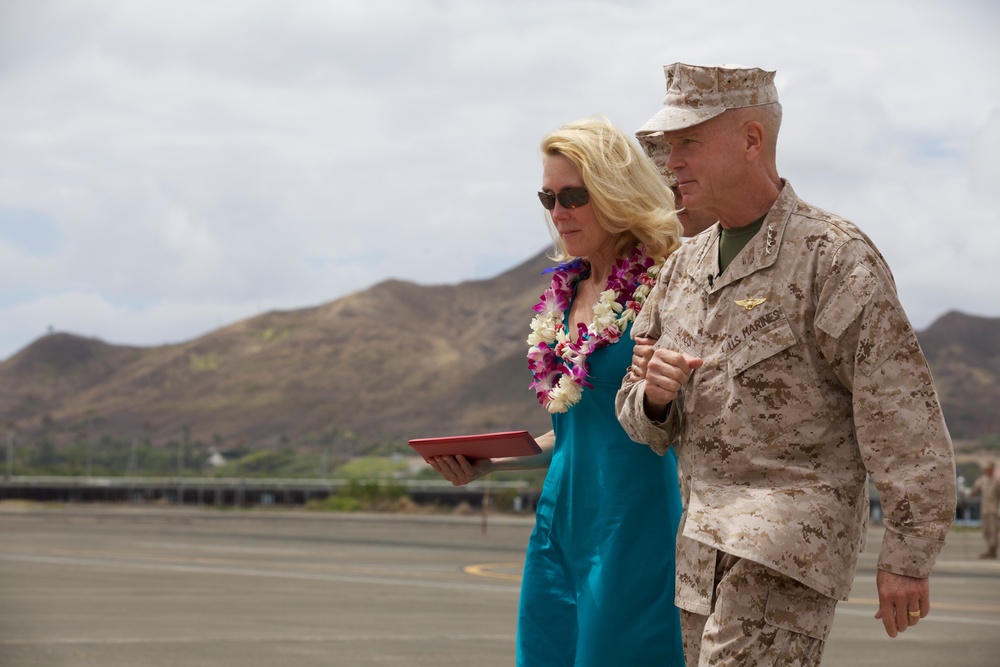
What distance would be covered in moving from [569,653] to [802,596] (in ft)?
4.06

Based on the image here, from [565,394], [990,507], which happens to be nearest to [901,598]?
[565,394]

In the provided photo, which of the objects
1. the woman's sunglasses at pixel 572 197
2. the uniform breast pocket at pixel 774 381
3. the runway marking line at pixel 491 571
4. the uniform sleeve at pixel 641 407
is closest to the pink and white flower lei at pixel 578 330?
the woman's sunglasses at pixel 572 197

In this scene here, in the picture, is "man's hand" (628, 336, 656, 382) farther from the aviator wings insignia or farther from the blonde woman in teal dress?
the blonde woman in teal dress

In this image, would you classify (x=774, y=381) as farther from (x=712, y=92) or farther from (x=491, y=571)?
(x=491, y=571)

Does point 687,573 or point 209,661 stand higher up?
point 687,573

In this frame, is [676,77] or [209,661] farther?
[209,661]

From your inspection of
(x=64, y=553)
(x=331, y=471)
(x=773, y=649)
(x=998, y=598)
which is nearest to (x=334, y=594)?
(x=998, y=598)

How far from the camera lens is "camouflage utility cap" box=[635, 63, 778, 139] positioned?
147 inches

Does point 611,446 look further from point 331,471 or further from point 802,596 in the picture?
point 331,471

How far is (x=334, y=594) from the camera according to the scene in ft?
50.8

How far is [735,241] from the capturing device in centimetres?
384

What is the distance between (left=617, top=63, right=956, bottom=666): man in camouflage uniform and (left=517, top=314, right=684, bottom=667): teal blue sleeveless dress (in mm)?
722

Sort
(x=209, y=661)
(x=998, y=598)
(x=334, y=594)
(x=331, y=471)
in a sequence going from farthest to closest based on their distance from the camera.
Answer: (x=331, y=471)
(x=998, y=598)
(x=334, y=594)
(x=209, y=661)

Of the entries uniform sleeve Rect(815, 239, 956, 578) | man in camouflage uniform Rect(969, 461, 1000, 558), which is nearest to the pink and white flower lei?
uniform sleeve Rect(815, 239, 956, 578)
